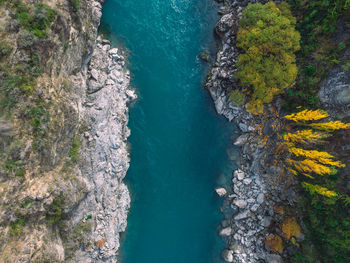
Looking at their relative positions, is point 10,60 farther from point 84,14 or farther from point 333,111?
point 333,111

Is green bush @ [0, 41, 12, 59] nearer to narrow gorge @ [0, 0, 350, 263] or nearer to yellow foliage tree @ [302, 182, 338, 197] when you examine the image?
narrow gorge @ [0, 0, 350, 263]

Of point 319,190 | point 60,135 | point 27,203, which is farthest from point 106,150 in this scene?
point 319,190

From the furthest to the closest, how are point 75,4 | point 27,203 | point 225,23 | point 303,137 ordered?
1. point 225,23
2. point 303,137
3. point 75,4
4. point 27,203

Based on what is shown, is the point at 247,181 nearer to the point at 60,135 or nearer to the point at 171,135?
the point at 171,135

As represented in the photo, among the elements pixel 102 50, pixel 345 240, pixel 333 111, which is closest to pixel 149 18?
pixel 102 50

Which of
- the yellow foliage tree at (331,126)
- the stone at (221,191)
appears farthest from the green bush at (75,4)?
the yellow foliage tree at (331,126)

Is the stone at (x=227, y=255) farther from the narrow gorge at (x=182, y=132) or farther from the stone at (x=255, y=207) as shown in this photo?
the stone at (x=255, y=207)
